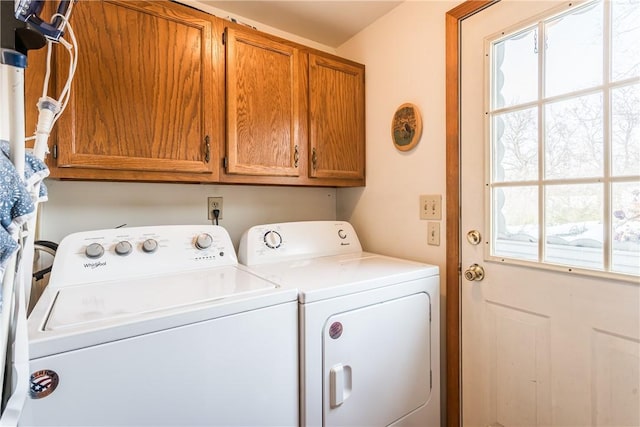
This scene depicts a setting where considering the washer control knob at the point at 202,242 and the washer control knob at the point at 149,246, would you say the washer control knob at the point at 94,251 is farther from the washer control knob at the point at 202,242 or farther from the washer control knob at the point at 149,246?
the washer control knob at the point at 202,242

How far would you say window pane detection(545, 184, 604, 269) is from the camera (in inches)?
41.5

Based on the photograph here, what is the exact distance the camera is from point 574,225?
1.11 m

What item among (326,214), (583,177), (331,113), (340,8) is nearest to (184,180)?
(331,113)

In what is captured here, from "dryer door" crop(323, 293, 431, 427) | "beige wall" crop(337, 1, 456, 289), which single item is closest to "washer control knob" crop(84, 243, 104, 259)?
"dryer door" crop(323, 293, 431, 427)

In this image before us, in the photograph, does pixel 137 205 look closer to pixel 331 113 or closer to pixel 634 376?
pixel 331 113

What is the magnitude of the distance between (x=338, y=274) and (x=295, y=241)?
46 centimetres

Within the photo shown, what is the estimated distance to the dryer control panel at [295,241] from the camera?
1.54 metres

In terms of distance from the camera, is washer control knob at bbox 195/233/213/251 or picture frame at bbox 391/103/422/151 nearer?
washer control knob at bbox 195/233/213/251

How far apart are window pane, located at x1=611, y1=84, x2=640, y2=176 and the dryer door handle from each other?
113cm

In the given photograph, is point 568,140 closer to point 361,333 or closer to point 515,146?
point 515,146

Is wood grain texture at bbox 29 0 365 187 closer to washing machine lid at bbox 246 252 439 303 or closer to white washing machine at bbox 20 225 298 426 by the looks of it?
white washing machine at bbox 20 225 298 426

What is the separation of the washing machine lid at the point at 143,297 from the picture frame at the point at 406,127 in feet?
3.50

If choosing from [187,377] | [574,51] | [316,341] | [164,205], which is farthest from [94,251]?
[574,51]

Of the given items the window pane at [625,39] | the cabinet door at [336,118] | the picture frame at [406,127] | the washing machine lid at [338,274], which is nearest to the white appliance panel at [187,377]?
the washing machine lid at [338,274]
